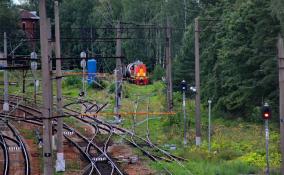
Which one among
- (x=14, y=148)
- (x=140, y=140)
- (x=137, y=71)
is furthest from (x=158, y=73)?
(x=14, y=148)

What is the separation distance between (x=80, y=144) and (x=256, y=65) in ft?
38.0

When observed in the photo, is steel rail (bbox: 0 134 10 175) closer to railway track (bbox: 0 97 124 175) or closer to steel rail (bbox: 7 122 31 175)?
steel rail (bbox: 7 122 31 175)

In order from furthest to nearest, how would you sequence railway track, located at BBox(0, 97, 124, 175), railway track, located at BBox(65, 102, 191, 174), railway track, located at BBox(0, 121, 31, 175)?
railway track, located at BBox(65, 102, 191, 174) → railway track, located at BBox(0, 121, 31, 175) → railway track, located at BBox(0, 97, 124, 175)

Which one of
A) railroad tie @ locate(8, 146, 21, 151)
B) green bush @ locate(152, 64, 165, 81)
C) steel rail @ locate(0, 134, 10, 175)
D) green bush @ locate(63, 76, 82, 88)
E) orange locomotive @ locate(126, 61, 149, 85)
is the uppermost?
orange locomotive @ locate(126, 61, 149, 85)

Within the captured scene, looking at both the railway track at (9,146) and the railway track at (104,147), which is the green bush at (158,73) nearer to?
the railway track at (104,147)

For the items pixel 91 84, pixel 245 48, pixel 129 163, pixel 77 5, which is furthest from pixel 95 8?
pixel 129 163

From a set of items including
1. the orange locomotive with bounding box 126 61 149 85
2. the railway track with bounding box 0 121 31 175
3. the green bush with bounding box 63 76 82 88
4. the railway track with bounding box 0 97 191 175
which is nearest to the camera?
the railway track with bounding box 0 121 31 175

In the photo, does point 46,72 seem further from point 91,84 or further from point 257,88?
point 91,84

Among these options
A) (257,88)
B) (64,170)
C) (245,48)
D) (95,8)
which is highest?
(95,8)

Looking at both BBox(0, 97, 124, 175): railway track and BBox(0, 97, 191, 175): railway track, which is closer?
→ BBox(0, 97, 124, 175): railway track

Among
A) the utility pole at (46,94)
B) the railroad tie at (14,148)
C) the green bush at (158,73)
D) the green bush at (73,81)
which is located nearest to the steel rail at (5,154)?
the railroad tie at (14,148)

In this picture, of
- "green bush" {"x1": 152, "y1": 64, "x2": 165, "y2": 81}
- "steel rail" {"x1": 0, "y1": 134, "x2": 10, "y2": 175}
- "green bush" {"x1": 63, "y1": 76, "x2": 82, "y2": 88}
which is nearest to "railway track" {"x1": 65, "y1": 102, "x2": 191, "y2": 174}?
"steel rail" {"x1": 0, "y1": 134, "x2": 10, "y2": 175}

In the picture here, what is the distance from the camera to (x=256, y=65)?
33625 mm

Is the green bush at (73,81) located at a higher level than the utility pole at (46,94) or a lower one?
lower
